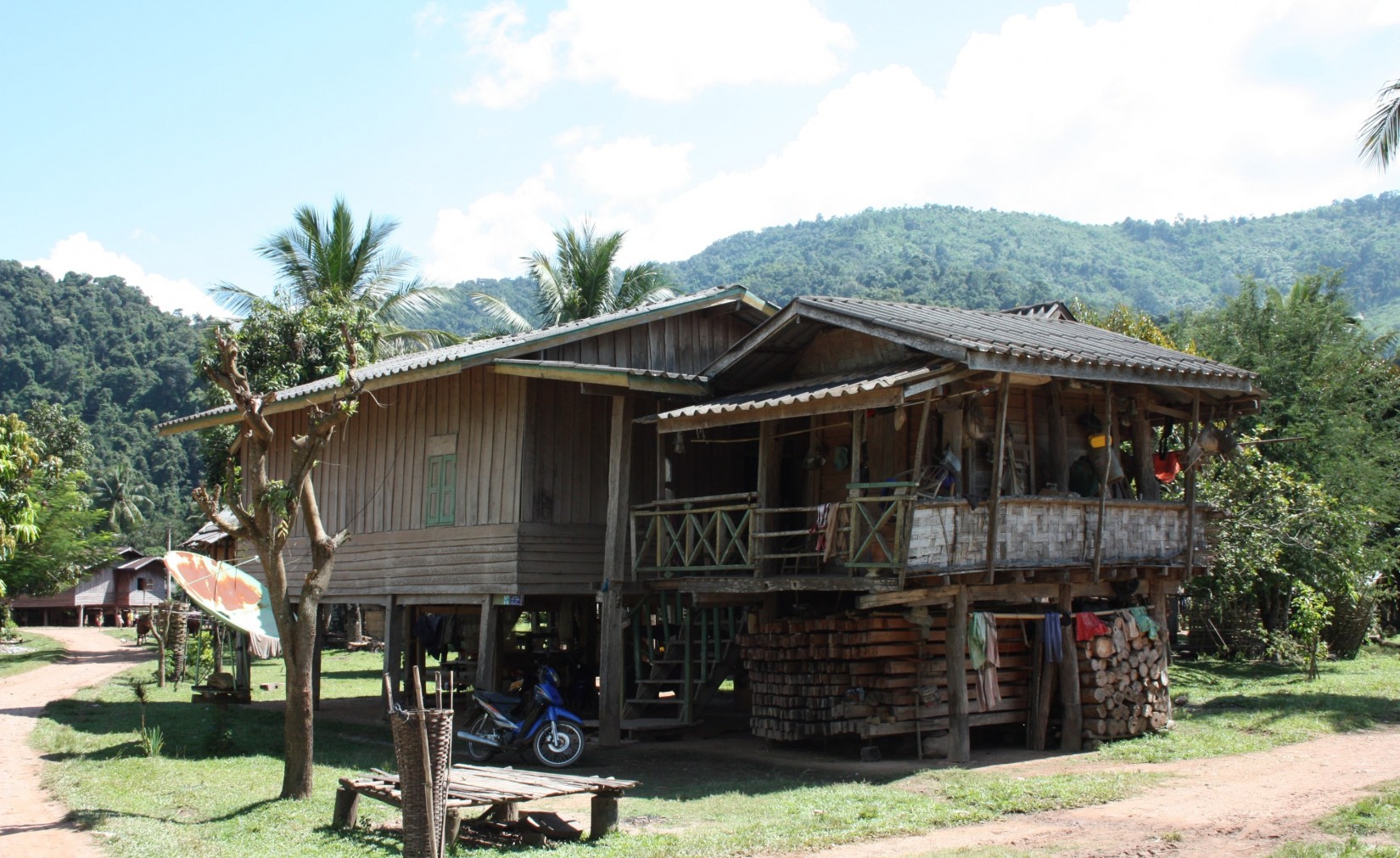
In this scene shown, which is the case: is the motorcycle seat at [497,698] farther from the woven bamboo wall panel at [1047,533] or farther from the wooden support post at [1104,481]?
the wooden support post at [1104,481]

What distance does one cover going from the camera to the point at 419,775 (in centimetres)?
854

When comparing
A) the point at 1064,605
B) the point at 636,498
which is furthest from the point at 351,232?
the point at 1064,605

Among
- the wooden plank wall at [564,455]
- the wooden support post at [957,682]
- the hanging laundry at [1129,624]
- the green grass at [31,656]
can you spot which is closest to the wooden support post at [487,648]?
the wooden plank wall at [564,455]

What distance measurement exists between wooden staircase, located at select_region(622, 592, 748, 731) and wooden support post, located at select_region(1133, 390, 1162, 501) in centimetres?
567

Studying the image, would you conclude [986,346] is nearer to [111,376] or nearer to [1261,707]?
[1261,707]

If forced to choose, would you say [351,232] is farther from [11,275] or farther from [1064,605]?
[11,275]

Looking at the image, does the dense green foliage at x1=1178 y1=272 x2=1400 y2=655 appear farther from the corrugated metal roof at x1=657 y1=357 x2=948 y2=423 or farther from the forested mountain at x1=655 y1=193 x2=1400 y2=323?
the forested mountain at x1=655 y1=193 x2=1400 y2=323

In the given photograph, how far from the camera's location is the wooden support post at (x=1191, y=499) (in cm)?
1584

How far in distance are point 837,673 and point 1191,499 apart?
5.65 metres

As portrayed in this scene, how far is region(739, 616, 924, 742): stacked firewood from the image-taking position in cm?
1406

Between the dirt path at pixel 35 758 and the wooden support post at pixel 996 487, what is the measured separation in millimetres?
9048

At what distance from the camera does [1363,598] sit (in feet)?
76.5

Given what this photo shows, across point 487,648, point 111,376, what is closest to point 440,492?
point 487,648

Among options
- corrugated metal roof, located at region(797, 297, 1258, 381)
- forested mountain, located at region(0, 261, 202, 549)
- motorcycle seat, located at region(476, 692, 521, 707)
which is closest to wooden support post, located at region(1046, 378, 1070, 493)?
corrugated metal roof, located at region(797, 297, 1258, 381)
